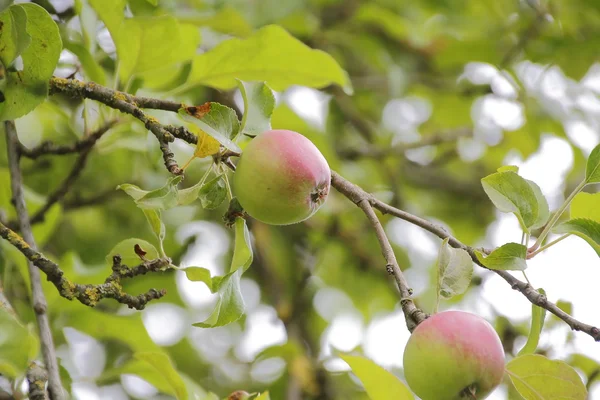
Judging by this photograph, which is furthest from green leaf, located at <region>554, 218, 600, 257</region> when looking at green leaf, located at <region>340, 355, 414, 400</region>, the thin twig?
the thin twig

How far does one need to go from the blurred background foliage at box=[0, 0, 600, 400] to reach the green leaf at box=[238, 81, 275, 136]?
1.94ft

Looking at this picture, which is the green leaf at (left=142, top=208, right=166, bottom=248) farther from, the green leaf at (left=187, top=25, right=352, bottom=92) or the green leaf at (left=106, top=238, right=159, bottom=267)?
the green leaf at (left=187, top=25, right=352, bottom=92)

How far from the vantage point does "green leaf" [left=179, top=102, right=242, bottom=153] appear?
0.93 meters

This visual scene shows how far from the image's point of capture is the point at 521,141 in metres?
2.95

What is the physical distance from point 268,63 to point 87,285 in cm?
58

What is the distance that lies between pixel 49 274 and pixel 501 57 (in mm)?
2047

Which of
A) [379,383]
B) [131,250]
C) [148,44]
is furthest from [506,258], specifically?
[148,44]

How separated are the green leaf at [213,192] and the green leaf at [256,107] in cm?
8

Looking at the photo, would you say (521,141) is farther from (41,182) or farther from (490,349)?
(490,349)

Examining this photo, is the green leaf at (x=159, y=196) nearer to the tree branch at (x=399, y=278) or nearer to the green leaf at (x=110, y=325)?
the tree branch at (x=399, y=278)

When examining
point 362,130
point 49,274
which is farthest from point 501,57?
point 49,274

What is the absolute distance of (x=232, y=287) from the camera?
98 cm

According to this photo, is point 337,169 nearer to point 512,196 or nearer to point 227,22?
point 227,22

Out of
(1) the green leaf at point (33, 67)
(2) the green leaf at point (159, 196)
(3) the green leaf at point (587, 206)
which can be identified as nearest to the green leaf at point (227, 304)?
(2) the green leaf at point (159, 196)
